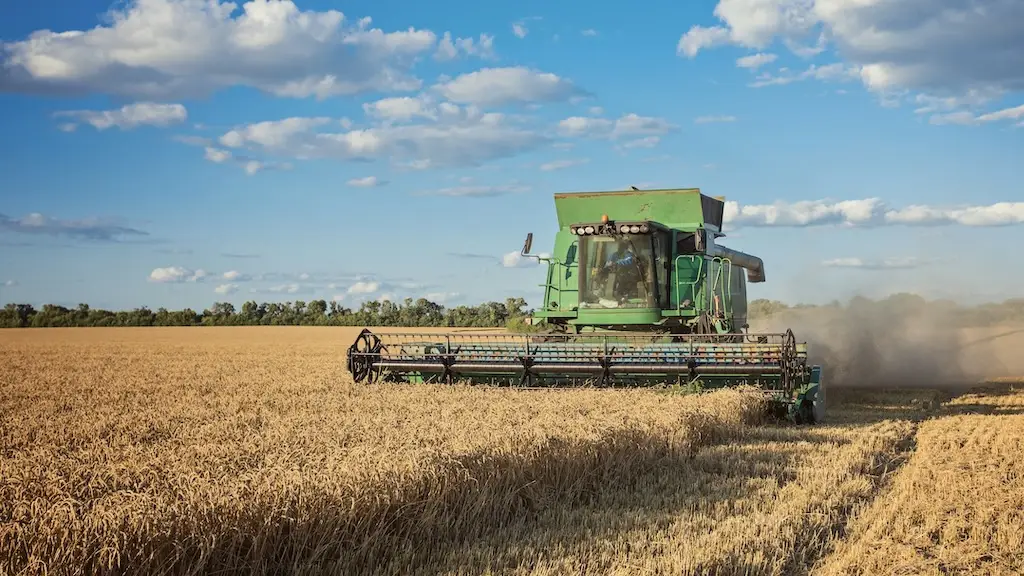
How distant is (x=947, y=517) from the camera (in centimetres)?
548

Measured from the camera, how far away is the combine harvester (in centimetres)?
976

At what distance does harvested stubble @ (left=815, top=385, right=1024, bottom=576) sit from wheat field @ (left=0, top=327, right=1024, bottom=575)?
0.06ft

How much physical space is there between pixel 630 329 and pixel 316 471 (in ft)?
24.3

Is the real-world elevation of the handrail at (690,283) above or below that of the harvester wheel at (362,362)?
above

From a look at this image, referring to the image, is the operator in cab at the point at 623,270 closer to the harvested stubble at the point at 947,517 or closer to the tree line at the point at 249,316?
the harvested stubble at the point at 947,517

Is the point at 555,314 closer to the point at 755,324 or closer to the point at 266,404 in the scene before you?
the point at 266,404

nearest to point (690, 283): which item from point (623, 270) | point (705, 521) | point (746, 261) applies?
point (623, 270)

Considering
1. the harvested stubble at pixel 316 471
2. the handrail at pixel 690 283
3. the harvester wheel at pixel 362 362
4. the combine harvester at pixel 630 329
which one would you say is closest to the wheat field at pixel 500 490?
the harvested stubble at pixel 316 471

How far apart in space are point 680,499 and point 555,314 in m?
6.15

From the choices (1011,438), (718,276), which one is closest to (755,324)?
(718,276)

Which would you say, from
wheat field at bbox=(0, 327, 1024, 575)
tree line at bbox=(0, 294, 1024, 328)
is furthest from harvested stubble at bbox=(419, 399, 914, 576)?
tree line at bbox=(0, 294, 1024, 328)

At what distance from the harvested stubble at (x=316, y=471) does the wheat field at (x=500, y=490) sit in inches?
0.6

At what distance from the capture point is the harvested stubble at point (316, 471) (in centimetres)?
369

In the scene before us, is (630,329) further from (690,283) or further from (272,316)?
(272,316)
